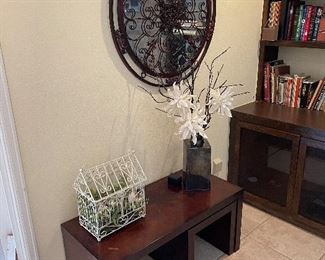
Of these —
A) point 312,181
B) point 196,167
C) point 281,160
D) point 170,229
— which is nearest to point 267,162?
point 281,160

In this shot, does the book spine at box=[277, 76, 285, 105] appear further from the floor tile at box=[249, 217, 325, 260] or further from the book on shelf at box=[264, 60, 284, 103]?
the floor tile at box=[249, 217, 325, 260]

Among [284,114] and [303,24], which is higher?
[303,24]

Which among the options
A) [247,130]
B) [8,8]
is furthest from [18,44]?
[247,130]

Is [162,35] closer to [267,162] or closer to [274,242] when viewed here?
[267,162]

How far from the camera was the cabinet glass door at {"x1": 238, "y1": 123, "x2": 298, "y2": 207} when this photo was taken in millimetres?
2010

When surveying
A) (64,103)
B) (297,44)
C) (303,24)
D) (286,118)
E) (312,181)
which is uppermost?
(303,24)

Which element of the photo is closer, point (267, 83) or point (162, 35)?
point (162, 35)

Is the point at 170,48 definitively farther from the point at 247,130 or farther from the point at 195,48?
the point at 247,130

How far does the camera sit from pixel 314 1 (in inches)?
83.4

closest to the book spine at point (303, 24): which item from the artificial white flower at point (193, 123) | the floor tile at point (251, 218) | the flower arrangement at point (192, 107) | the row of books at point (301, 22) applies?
the row of books at point (301, 22)

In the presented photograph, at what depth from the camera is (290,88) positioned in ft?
7.13

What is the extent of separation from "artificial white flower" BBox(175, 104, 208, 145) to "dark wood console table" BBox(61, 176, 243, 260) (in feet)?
1.13

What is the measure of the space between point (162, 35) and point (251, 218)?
1.34 m

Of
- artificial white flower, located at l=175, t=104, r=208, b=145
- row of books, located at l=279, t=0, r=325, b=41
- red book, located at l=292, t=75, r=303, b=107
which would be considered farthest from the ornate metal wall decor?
red book, located at l=292, t=75, r=303, b=107
